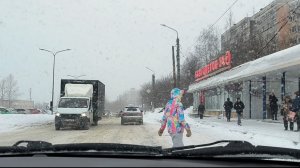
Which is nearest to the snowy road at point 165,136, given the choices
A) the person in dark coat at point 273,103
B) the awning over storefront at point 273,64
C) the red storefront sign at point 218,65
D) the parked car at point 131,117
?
the person in dark coat at point 273,103

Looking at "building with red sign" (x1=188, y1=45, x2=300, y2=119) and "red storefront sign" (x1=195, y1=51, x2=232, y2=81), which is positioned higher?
"red storefront sign" (x1=195, y1=51, x2=232, y2=81)

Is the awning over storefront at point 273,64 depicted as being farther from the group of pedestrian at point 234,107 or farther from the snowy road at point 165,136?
the snowy road at point 165,136

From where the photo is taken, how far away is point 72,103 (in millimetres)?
31016

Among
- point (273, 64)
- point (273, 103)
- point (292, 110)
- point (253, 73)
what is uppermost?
point (273, 64)

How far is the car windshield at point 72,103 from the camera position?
3075 centimetres

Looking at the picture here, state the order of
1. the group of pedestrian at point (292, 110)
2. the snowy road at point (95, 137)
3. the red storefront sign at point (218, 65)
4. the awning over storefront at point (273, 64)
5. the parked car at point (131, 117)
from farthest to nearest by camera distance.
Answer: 1. the red storefront sign at point (218, 65)
2. the parked car at point (131, 117)
3. the awning over storefront at point (273, 64)
4. the group of pedestrian at point (292, 110)
5. the snowy road at point (95, 137)

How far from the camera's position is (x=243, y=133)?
21.3m

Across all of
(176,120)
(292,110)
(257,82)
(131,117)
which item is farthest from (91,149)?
(131,117)

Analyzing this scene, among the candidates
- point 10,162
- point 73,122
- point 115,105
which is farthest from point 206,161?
point 115,105

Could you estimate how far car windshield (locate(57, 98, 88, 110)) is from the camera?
101 feet

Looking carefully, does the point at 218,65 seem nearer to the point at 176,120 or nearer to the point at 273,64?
the point at 273,64

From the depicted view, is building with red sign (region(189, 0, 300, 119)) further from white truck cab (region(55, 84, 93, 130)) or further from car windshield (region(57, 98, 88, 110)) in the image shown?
car windshield (region(57, 98, 88, 110))

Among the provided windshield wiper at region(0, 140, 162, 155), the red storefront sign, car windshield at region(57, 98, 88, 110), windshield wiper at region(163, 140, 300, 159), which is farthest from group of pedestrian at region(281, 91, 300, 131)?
the red storefront sign

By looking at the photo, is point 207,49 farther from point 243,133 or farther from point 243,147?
point 243,147
